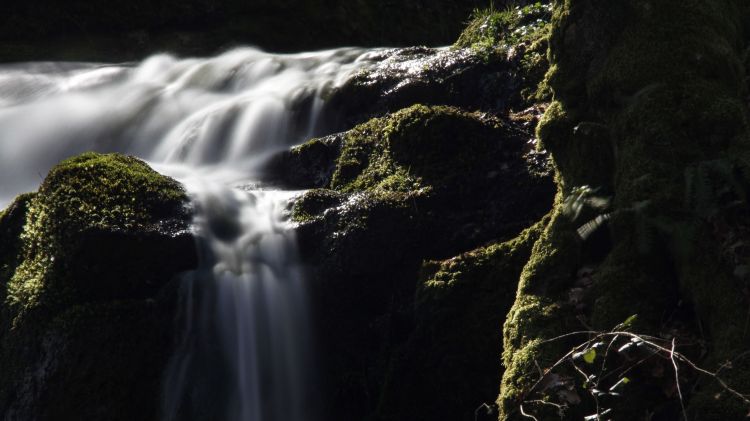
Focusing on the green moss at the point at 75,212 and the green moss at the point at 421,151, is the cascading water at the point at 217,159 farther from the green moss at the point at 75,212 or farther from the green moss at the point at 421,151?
the green moss at the point at 421,151

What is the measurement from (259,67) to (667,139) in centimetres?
692

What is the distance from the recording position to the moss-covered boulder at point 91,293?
487 centimetres

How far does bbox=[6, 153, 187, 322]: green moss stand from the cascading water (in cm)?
33

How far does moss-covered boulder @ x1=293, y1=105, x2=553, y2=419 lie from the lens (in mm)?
4812

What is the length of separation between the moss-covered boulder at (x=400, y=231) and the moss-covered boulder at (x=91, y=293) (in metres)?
1.02

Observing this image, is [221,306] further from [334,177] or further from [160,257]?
[334,177]

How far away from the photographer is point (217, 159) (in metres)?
7.60

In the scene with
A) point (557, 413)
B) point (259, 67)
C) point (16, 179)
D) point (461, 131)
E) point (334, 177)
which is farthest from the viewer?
point (259, 67)

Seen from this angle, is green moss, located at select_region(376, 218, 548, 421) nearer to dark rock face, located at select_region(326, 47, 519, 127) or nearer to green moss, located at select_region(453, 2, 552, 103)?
green moss, located at select_region(453, 2, 552, 103)

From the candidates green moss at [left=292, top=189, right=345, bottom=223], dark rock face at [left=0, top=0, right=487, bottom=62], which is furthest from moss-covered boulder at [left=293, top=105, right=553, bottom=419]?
dark rock face at [left=0, top=0, right=487, bottom=62]

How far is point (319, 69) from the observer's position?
9180 millimetres

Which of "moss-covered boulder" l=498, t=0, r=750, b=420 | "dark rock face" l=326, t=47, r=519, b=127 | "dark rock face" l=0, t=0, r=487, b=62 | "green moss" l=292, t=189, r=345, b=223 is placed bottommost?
"moss-covered boulder" l=498, t=0, r=750, b=420

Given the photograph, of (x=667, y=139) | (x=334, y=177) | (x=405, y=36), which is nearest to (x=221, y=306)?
(x=334, y=177)

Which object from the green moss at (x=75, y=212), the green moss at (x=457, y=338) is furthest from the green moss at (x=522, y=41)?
the green moss at (x=75, y=212)
